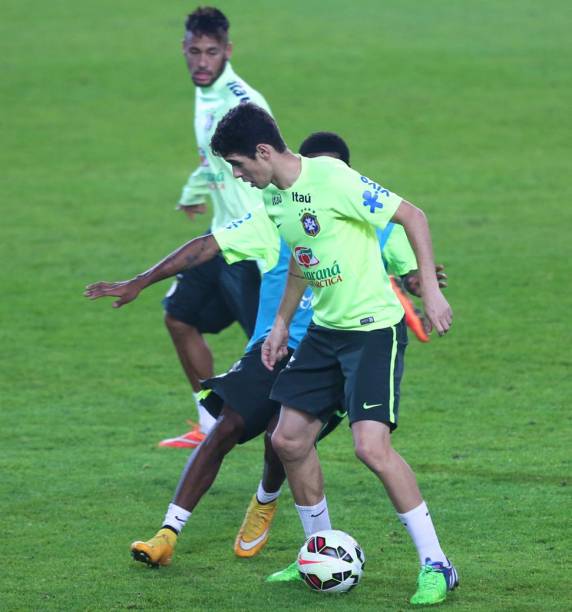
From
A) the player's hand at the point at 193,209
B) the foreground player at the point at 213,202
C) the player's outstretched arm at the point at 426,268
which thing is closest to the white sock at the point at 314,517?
the player's outstretched arm at the point at 426,268

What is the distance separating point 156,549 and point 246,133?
82.7 inches

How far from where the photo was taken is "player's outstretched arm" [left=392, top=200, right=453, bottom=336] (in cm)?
574

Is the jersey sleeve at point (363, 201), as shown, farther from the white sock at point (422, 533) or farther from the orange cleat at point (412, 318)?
the orange cleat at point (412, 318)

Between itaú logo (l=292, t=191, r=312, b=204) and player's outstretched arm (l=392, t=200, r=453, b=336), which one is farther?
itaú logo (l=292, t=191, r=312, b=204)

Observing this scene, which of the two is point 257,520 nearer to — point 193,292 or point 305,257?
point 305,257

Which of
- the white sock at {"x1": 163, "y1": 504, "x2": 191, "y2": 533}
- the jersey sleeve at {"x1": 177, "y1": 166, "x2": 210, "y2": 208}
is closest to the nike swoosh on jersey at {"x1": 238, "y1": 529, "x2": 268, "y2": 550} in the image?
the white sock at {"x1": 163, "y1": 504, "x2": 191, "y2": 533}

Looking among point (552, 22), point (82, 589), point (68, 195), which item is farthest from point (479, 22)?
point (82, 589)

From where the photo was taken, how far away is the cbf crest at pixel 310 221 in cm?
607

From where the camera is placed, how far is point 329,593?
6.21 m

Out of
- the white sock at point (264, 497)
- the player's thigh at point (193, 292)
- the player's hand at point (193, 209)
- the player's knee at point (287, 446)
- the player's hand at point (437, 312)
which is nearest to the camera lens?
the player's hand at point (437, 312)

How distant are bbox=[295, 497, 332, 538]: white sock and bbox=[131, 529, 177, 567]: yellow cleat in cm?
68

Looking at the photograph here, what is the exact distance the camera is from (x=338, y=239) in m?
6.11

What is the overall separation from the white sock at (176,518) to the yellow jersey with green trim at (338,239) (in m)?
1.30

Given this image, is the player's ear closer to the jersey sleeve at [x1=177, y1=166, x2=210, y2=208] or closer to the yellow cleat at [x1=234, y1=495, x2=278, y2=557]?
the yellow cleat at [x1=234, y1=495, x2=278, y2=557]
